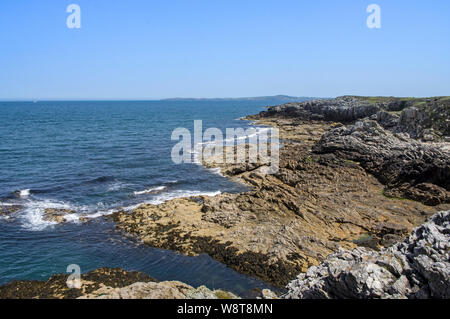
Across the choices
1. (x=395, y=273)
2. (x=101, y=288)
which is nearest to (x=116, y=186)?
(x=101, y=288)

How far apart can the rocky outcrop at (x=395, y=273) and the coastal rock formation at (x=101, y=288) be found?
4180 mm

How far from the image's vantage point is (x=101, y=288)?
59.6ft

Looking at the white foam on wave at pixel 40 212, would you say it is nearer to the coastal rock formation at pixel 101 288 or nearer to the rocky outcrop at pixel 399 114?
the coastal rock formation at pixel 101 288

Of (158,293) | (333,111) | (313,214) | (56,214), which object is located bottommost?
(56,214)

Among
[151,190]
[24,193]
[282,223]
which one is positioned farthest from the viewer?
[151,190]

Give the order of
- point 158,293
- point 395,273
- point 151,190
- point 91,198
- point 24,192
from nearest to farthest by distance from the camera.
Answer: point 395,273 < point 158,293 < point 91,198 < point 24,192 < point 151,190

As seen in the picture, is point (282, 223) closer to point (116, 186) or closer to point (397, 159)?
point (397, 159)

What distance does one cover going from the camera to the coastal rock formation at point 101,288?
13719 mm

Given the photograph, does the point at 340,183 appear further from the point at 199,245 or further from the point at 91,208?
the point at 91,208

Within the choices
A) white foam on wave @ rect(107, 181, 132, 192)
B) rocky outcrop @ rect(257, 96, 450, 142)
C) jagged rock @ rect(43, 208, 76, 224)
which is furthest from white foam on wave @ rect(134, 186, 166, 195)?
rocky outcrop @ rect(257, 96, 450, 142)

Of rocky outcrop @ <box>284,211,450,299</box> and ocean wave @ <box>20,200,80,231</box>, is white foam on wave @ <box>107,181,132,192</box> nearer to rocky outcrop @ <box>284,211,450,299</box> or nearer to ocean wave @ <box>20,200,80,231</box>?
ocean wave @ <box>20,200,80,231</box>

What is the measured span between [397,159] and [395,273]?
28.2m

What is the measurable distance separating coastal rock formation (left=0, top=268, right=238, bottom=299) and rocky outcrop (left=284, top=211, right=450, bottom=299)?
4180mm
